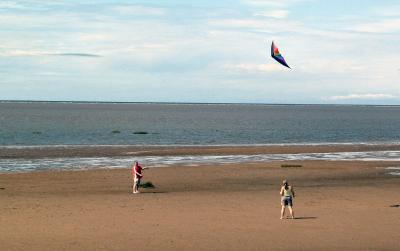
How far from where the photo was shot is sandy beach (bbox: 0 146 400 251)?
19750mm

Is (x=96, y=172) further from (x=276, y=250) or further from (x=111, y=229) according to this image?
(x=276, y=250)

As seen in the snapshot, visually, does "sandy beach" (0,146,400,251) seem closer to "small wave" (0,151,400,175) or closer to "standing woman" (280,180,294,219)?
"standing woman" (280,180,294,219)

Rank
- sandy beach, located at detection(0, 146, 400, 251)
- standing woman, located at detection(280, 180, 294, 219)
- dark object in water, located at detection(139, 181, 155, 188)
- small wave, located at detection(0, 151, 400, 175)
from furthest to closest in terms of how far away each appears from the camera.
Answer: small wave, located at detection(0, 151, 400, 175), dark object in water, located at detection(139, 181, 155, 188), standing woman, located at detection(280, 180, 294, 219), sandy beach, located at detection(0, 146, 400, 251)

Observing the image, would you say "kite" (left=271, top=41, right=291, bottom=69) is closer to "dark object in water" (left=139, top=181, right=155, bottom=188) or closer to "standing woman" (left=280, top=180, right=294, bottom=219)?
"standing woman" (left=280, top=180, right=294, bottom=219)

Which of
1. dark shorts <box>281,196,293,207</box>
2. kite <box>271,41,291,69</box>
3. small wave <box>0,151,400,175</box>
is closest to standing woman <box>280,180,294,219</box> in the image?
dark shorts <box>281,196,293,207</box>

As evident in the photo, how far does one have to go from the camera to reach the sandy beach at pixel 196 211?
→ 19.8m

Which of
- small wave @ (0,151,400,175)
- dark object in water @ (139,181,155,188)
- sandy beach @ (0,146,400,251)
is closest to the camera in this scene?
sandy beach @ (0,146,400,251)

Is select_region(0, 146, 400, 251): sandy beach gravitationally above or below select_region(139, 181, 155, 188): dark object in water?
below

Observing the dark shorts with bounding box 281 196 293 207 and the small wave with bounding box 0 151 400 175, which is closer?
the dark shorts with bounding box 281 196 293 207

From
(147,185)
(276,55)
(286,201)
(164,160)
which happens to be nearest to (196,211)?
(286,201)

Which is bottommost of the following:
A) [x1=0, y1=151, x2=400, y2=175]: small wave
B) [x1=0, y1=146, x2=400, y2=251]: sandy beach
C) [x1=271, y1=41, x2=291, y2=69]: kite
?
[x1=0, y1=146, x2=400, y2=251]: sandy beach

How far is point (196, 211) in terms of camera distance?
25438 mm

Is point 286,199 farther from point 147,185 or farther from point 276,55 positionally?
point 147,185

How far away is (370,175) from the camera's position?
133 feet
